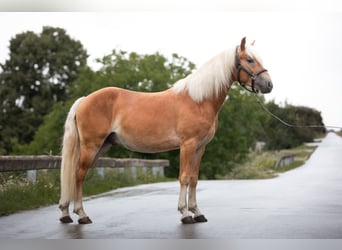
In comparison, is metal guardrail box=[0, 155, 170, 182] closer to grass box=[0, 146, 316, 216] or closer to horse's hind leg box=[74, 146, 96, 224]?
grass box=[0, 146, 316, 216]

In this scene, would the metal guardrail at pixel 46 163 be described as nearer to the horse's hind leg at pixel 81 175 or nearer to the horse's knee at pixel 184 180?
the horse's hind leg at pixel 81 175

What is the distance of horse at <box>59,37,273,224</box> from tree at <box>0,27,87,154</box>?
44.0 inches

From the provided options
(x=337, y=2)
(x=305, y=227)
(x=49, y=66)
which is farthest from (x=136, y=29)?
(x=305, y=227)

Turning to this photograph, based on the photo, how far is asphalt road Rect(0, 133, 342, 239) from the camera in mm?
5176

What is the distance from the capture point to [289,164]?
255 inches

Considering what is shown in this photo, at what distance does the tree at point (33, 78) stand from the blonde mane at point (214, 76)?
1.69 meters

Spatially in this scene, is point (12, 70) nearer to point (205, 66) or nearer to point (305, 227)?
point (205, 66)

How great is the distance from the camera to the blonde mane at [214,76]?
5234 millimetres

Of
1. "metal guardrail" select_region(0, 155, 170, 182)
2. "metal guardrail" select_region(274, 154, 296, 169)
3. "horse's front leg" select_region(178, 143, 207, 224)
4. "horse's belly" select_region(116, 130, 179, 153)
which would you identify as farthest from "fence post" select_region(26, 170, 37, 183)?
"metal guardrail" select_region(274, 154, 296, 169)

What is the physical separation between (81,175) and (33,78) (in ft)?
6.12

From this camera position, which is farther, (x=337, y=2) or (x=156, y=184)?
(x=156, y=184)

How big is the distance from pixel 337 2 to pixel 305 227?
2.61 meters

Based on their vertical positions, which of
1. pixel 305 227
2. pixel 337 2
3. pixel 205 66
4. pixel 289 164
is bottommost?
pixel 305 227

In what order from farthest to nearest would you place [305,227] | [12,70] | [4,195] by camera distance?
[12,70], [4,195], [305,227]
